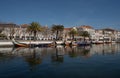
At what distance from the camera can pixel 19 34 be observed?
458 ft

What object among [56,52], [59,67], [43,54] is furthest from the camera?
[56,52]

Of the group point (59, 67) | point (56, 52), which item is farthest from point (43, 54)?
point (59, 67)

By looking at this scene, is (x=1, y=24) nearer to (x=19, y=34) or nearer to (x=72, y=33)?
(x=19, y=34)

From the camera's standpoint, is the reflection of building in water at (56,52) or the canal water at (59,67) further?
the reflection of building in water at (56,52)

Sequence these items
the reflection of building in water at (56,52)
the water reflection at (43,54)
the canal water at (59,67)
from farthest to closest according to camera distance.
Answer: the reflection of building in water at (56,52), the water reflection at (43,54), the canal water at (59,67)

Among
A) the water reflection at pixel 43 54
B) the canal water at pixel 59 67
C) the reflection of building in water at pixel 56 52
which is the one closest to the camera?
the canal water at pixel 59 67

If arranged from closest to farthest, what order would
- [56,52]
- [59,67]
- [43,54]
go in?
[59,67] < [43,54] < [56,52]

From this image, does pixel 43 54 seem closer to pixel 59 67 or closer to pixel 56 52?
pixel 56 52

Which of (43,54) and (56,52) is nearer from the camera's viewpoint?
(43,54)

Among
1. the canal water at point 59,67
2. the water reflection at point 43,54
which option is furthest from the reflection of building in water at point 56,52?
the canal water at point 59,67

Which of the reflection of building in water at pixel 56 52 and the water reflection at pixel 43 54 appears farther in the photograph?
the reflection of building in water at pixel 56 52

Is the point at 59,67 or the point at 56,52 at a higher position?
the point at 56,52

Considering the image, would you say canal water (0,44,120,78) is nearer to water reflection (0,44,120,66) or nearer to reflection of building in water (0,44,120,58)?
water reflection (0,44,120,66)

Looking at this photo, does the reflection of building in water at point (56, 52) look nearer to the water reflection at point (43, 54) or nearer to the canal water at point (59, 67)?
the water reflection at point (43, 54)
